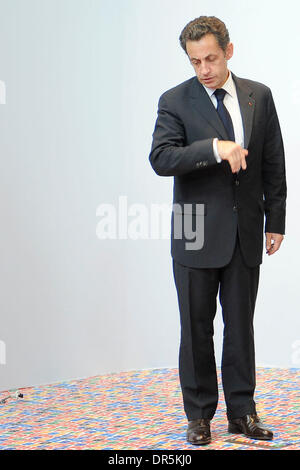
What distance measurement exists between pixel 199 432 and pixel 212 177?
0.80 meters

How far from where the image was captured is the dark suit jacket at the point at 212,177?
2.58m

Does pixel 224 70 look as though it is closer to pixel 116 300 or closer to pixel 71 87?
pixel 71 87

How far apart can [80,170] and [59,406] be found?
114cm

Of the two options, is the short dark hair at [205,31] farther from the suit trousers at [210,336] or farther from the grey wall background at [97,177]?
the grey wall background at [97,177]

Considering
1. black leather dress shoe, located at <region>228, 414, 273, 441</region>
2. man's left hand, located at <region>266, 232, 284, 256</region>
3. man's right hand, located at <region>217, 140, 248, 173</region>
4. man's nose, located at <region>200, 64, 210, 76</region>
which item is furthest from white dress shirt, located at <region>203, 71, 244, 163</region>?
black leather dress shoe, located at <region>228, 414, 273, 441</region>

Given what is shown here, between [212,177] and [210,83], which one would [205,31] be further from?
[212,177]

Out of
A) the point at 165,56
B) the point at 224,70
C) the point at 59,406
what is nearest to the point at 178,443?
the point at 59,406

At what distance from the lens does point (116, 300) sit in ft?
13.4

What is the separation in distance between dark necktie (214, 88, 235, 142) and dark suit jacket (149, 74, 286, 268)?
0.03 meters

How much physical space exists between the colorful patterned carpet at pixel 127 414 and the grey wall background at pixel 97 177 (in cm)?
18

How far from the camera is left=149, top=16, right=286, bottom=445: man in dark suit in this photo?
2570mm

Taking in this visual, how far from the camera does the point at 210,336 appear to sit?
2.69m
